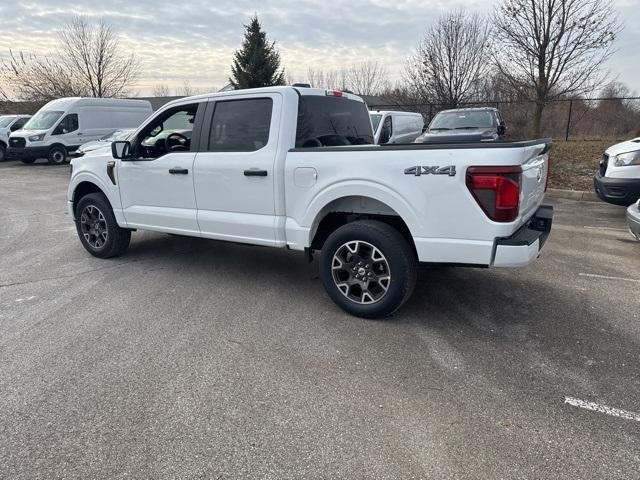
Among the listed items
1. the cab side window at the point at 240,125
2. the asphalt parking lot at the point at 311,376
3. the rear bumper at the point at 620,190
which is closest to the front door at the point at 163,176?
the cab side window at the point at 240,125

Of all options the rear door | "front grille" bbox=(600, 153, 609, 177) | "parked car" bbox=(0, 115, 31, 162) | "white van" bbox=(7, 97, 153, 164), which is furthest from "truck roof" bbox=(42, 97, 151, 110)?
"front grille" bbox=(600, 153, 609, 177)

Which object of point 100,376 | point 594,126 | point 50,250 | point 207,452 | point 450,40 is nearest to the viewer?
point 207,452

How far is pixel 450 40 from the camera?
70.8ft

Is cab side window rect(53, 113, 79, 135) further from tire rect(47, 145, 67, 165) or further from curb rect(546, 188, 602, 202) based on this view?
curb rect(546, 188, 602, 202)

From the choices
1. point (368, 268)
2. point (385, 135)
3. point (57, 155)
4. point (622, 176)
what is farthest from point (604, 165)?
point (57, 155)

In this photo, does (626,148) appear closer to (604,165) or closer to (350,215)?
(604,165)

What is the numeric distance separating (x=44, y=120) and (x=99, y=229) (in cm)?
1520

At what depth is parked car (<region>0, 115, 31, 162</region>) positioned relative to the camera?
19.8 metres

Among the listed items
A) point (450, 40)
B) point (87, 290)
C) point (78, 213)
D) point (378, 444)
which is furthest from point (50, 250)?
point (450, 40)

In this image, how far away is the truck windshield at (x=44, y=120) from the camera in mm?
17750

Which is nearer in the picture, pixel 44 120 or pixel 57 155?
pixel 44 120

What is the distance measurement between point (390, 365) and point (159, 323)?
2025 mm

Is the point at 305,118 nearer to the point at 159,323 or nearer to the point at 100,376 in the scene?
the point at 159,323

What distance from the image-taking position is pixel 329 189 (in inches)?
152
